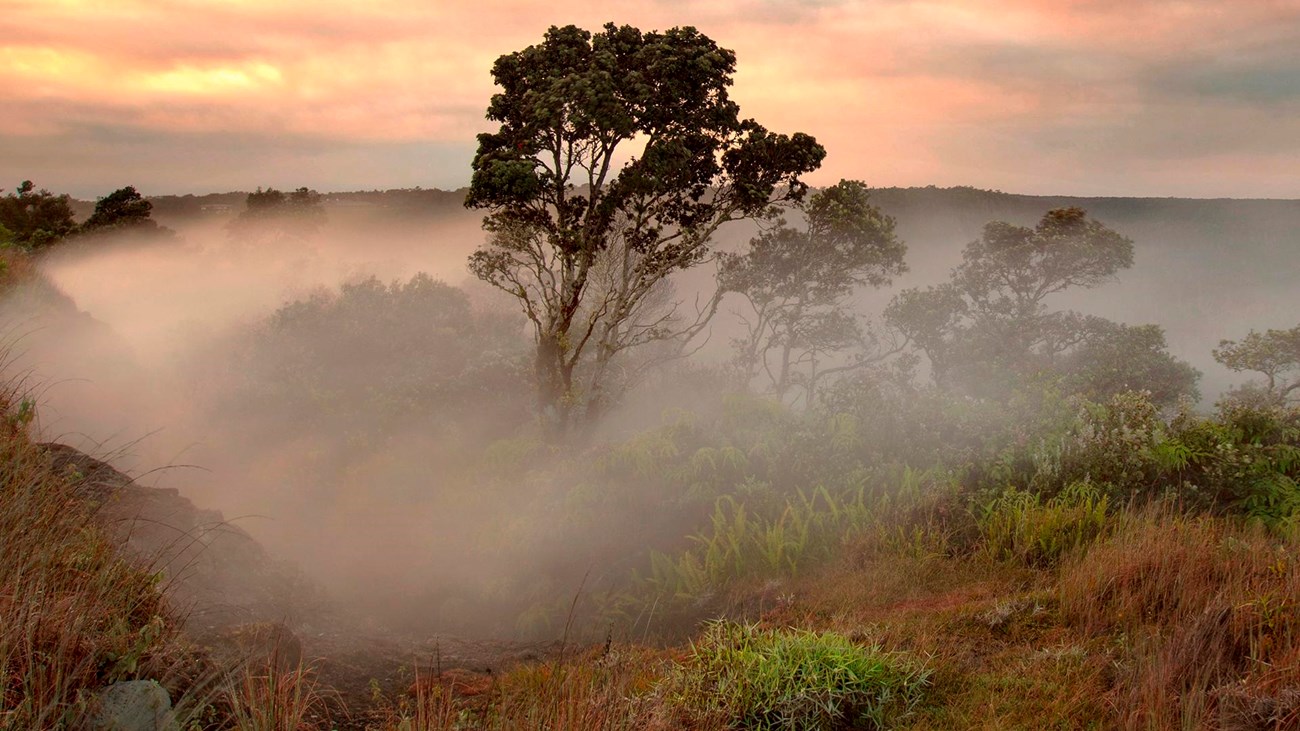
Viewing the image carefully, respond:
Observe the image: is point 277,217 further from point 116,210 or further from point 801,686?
point 801,686

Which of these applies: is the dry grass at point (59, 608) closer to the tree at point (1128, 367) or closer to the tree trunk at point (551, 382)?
the tree trunk at point (551, 382)

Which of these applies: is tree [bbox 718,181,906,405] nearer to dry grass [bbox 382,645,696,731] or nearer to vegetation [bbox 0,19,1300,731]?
vegetation [bbox 0,19,1300,731]

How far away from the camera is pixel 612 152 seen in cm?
1708

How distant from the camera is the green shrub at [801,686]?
4645 millimetres

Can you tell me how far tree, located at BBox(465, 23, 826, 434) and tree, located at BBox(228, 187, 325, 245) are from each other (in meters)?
39.0

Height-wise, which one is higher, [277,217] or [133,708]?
[277,217]

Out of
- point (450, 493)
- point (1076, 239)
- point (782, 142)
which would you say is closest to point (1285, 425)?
point (782, 142)

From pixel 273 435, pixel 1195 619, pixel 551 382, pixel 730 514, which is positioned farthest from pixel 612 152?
pixel 273 435

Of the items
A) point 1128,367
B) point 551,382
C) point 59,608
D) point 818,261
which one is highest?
point 818,261

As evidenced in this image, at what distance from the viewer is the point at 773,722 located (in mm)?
4660

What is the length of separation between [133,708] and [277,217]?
54926 mm

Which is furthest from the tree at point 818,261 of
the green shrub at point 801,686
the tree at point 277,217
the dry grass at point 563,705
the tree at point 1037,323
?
the tree at point 277,217

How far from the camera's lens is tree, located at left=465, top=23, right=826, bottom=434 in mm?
16141

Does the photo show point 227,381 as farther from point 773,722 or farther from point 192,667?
point 773,722
